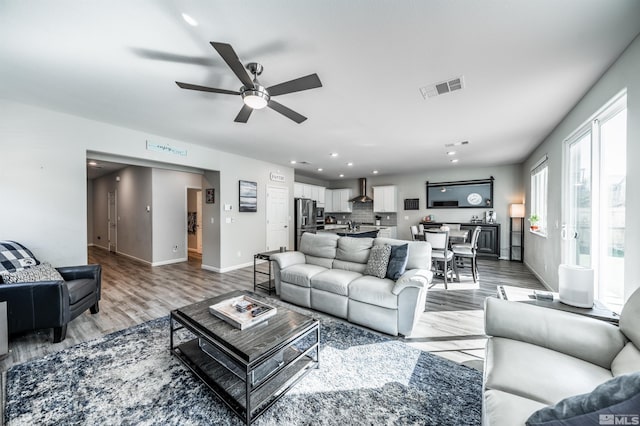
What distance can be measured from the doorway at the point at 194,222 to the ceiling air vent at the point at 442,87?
713 centimetres

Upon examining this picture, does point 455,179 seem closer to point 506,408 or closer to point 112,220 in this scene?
point 506,408

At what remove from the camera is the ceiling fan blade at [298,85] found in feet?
6.10

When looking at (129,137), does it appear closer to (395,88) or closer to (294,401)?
(395,88)

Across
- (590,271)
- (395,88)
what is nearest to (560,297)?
(590,271)

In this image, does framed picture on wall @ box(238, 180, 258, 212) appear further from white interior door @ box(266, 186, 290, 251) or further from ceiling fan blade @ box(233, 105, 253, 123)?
ceiling fan blade @ box(233, 105, 253, 123)

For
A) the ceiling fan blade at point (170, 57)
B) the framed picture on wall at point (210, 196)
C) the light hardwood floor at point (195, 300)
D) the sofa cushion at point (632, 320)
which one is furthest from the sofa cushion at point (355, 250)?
the framed picture on wall at point (210, 196)

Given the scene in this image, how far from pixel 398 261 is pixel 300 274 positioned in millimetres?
1271

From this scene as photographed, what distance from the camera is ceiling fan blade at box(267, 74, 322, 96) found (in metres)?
1.86

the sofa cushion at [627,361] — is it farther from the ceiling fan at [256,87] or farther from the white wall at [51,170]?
the white wall at [51,170]

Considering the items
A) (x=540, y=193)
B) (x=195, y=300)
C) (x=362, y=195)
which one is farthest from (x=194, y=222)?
(x=540, y=193)

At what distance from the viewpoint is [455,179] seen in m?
7.58

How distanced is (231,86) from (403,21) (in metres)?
1.72

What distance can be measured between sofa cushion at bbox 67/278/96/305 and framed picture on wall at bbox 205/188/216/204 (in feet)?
8.84

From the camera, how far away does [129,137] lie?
3.84m
